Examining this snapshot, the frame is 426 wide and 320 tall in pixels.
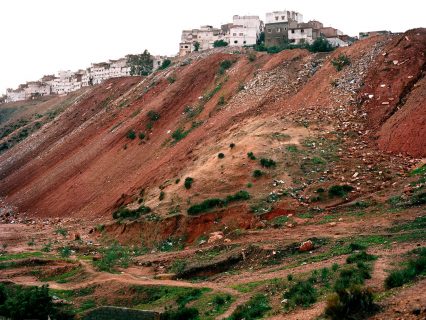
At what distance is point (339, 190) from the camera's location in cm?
2034

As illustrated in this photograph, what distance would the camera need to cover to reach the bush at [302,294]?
34.8 ft

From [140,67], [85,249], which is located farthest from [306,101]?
[140,67]

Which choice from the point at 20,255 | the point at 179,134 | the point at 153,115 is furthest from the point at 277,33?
the point at 20,255

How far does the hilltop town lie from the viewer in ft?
181

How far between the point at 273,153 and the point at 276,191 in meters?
3.09

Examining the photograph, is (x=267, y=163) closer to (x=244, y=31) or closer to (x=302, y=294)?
(x=302, y=294)

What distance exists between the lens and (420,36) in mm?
30234

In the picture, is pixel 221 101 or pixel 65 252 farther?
pixel 221 101

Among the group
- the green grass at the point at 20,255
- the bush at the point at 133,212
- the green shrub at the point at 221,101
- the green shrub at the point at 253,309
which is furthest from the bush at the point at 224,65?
the green shrub at the point at 253,309

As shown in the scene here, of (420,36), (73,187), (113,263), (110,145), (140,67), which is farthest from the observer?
(140,67)

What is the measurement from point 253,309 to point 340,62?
23.5m

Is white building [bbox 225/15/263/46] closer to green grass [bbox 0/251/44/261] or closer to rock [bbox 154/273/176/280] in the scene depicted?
green grass [bbox 0/251/44/261]

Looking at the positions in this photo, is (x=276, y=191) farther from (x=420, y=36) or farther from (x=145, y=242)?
(x=420, y=36)

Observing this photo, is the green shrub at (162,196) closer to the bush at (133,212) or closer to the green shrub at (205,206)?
the bush at (133,212)
